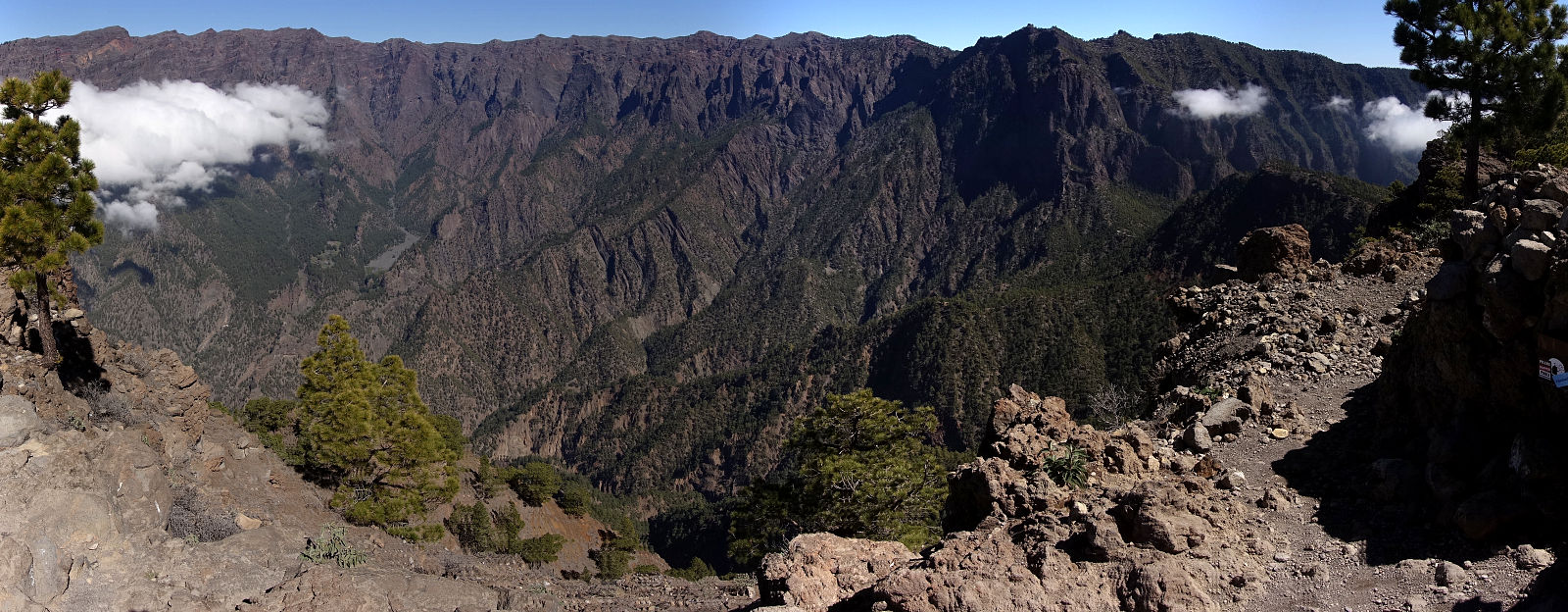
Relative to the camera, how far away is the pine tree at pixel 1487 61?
28062 mm

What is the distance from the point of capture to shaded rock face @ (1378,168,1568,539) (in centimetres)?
1206

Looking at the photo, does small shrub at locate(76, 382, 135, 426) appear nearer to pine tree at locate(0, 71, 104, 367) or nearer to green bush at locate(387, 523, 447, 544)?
pine tree at locate(0, 71, 104, 367)

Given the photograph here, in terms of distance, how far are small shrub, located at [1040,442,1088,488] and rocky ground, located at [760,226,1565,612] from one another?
7.9 inches

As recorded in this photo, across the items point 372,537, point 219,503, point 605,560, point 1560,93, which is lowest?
point 605,560

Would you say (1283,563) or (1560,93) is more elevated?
(1560,93)

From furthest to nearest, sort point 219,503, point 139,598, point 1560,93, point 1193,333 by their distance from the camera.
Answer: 1. point 1193,333
2. point 1560,93
3. point 219,503
4. point 139,598

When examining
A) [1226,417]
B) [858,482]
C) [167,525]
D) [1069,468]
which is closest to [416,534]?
[167,525]

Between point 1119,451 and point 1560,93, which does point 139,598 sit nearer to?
point 1119,451

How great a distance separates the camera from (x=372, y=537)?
3067 centimetres

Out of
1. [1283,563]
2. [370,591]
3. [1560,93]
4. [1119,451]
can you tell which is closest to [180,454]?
[370,591]

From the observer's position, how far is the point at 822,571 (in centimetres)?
1512

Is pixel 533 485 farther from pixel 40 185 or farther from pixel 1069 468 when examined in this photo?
pixel 1069 468

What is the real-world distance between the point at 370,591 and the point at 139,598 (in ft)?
15.1

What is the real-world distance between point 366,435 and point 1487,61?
152ft
